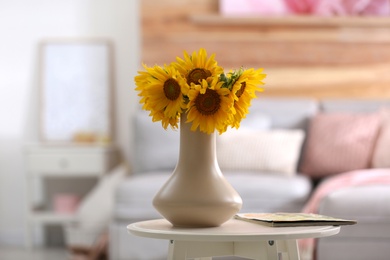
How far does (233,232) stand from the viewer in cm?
186

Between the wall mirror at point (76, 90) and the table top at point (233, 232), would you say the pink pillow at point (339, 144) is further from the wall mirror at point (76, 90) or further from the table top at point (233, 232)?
the table top at point (233, 232)

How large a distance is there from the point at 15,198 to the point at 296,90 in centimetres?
189

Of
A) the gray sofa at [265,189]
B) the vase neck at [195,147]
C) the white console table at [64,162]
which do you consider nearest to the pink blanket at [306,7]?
the gray sofa at [265,189]

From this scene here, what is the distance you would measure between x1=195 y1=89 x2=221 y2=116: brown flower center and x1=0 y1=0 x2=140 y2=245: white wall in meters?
3.08

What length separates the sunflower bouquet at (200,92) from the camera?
1.95 meters

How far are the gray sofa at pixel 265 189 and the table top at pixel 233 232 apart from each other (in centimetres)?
131

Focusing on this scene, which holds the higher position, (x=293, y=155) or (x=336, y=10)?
(x=336, y=10)

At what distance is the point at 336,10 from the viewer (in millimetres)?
4578

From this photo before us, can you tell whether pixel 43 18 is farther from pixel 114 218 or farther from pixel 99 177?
A: pixel 114 218

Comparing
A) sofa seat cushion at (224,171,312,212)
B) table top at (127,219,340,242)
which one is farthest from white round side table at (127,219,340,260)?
sofa seat cushion at (224,171,312,212)

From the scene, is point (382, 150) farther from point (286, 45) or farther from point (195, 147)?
point (195, 147)

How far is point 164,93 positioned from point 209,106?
120 mm

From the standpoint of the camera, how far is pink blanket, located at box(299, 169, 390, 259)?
325 cm

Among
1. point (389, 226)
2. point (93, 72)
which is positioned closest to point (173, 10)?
point (93, 72)
